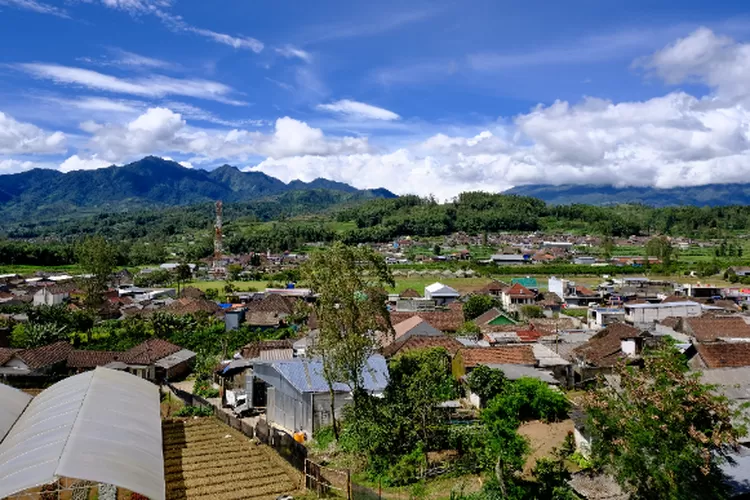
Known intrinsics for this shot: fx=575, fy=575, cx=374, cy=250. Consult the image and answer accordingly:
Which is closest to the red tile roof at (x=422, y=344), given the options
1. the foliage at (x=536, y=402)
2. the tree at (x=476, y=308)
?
the foliage at (x=536, y=402)

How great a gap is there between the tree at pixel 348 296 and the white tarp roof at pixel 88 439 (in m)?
4.90

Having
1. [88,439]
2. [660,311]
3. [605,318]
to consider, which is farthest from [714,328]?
[88,439]

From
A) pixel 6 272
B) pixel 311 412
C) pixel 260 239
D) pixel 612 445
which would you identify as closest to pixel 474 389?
pixel 311 412

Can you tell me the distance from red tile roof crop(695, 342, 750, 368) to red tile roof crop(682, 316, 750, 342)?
7038 millimetres

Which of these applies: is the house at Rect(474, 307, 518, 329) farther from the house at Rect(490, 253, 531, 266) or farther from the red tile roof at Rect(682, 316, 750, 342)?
the house at Rect(490, 253, 531, 266)

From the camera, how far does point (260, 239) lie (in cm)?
10906

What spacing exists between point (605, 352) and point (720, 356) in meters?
4.56

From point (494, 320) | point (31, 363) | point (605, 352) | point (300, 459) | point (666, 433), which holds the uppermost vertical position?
point (666, 433)

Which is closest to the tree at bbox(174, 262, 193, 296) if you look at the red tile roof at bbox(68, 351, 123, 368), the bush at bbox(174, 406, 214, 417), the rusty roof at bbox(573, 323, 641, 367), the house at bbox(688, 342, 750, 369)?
the red tile roof at bbox(68, 351, 123, 368)

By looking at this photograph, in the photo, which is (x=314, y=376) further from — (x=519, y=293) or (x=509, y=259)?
(x=509, y=259)

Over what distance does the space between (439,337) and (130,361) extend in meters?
14.5

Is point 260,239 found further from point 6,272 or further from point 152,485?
point 152,485

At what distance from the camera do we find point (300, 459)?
1434cm

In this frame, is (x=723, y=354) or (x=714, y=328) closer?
(x=723, y=354)
